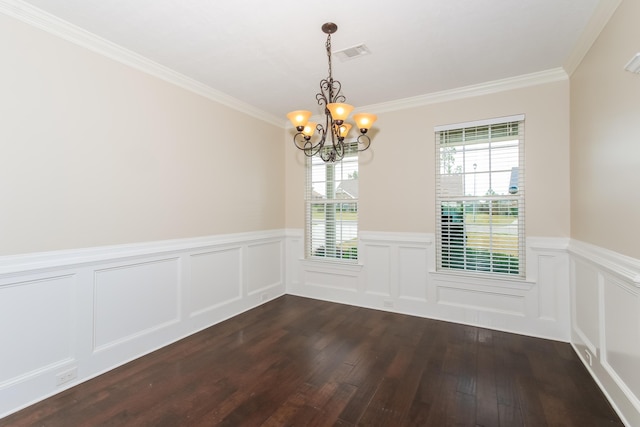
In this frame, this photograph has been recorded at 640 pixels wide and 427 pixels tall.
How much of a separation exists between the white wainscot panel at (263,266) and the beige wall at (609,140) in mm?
3660

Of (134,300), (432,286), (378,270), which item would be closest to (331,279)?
(378,270)

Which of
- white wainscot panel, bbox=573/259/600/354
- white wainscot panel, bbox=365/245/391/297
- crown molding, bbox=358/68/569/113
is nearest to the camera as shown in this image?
white wainscot panel, bbox=573/259/600/354

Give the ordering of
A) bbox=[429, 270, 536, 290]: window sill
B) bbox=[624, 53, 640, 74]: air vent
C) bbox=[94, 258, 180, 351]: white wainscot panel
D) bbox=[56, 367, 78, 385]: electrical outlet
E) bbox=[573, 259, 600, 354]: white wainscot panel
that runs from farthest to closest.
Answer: bbox=[429, 270, 536, 290]: window sill → bbox=[94, 258, 180, 351]: white wainscot panel → bbox=[573, 259, 600, 354]: white wainscot panel → bbox=[56, 367, 78, 385]: electrical outlet → bbox=[624, 53, 640, 74]: air vent

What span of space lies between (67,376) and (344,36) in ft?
11.4

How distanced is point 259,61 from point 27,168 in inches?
80.2

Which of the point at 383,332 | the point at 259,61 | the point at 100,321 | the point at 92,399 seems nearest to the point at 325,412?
the point at 383,332

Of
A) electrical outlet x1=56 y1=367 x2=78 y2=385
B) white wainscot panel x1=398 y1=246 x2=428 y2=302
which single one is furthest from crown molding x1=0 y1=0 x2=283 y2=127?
white wainscot panel x1=398 y1=246 x2=428 y2=302

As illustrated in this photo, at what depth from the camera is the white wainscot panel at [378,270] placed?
407cm

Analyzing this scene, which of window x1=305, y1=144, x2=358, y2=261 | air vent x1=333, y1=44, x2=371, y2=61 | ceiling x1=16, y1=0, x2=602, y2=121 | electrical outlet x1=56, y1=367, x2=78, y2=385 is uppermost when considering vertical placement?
ceiling x1=16, y1=0, x2=602, y2=121

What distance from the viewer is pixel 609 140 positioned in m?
2.21

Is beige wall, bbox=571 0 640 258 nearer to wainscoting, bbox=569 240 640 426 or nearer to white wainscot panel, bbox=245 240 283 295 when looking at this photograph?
wainscoting, bbox=569 240 640 426

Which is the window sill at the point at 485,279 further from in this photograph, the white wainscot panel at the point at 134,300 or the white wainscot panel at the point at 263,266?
the white wainscot panel at the point at 134,300

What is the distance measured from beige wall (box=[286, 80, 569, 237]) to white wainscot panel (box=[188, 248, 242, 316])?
1.29 meters

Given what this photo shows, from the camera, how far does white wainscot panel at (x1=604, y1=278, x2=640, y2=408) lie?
1.82 metres
